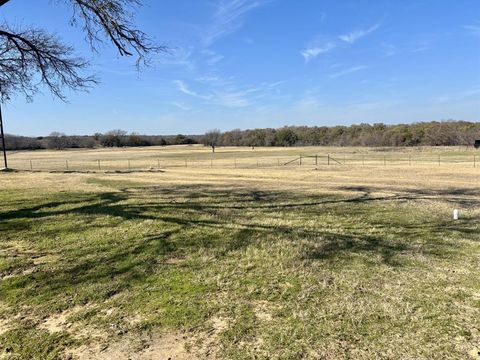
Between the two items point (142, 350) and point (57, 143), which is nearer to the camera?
point (142, 350)

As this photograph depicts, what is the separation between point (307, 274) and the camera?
570 centimetres

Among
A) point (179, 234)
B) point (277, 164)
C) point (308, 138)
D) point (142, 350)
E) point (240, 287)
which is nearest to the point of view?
point (142, 350)

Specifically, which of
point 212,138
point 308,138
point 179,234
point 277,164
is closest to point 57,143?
point 212,138

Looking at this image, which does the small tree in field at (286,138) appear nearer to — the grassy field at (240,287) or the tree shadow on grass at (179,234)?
the tree shadow on grass at (179,234)

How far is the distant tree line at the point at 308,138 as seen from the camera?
115 meters

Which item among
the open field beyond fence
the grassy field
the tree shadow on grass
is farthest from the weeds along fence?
the grassy field

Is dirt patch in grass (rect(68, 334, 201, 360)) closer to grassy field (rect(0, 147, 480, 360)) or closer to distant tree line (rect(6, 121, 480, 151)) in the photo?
grassy field (rect(0, 147, 480, 360))

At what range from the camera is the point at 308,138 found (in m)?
150

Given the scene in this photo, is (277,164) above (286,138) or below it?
below

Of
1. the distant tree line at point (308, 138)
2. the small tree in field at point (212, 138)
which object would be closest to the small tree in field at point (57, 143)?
the distant tree line at point (308, 138)

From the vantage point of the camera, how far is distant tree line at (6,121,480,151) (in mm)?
115062

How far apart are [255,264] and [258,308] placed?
169 cm

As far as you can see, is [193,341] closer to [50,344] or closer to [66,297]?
[50,344]

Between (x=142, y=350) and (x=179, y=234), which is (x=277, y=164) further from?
(x=142, y=350)
